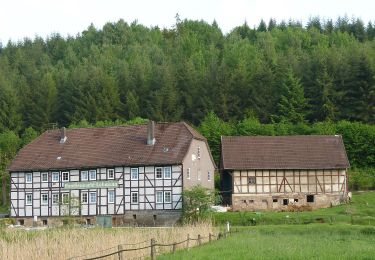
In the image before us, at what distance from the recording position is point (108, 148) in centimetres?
6366

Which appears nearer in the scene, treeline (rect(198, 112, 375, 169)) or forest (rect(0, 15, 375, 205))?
treeline (rect(198, 112, 375, 169))

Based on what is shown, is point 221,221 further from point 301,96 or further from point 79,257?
point 301,96

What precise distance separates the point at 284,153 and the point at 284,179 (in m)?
2.60

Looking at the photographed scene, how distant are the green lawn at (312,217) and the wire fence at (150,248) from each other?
13.2m

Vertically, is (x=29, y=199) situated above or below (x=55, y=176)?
below

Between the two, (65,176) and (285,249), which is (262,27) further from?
(285,249)

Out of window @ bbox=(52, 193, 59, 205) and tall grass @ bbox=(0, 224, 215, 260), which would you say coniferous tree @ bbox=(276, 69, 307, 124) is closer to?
window @ bbox=(52, 193, 59, 205)

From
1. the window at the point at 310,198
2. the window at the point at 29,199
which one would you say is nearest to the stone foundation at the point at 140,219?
the window at the point at 29,199

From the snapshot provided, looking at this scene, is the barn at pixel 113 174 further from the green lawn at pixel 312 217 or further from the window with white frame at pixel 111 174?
the green lawn at pixel 312 217

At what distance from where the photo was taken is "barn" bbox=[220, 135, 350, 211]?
62.4m

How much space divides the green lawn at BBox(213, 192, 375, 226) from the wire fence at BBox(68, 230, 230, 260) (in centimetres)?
1317

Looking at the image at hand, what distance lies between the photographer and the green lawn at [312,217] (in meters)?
50.7

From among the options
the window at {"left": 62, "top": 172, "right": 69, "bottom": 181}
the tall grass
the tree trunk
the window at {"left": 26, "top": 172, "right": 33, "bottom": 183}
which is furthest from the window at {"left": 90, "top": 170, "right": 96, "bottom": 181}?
the tall grass

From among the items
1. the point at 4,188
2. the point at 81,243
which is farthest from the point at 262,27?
the point at 81,243
